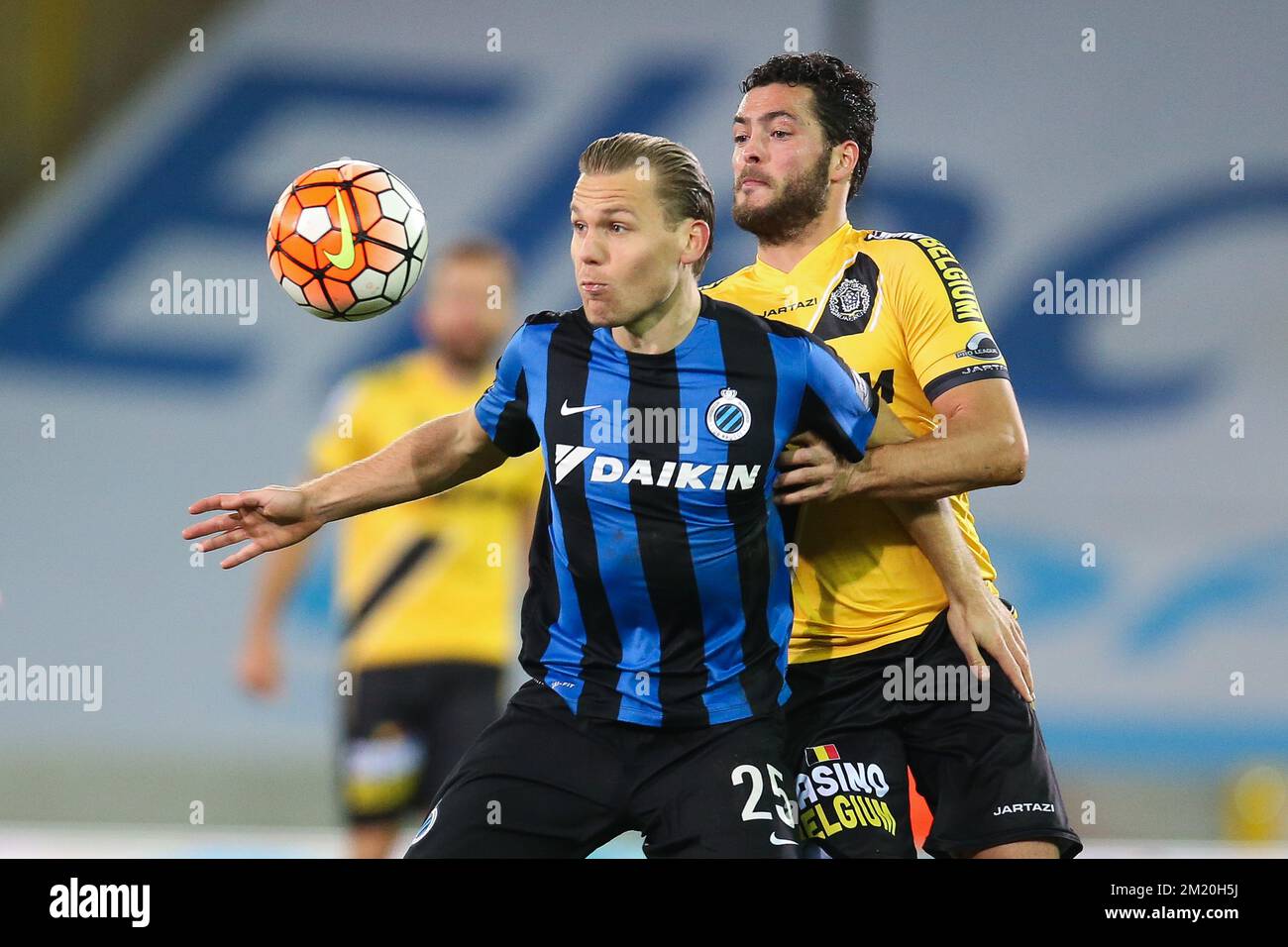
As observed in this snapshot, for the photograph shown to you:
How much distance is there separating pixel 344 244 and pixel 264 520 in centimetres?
71

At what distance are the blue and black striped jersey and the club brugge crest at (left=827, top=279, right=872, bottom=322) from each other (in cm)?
35

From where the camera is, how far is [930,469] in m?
2.80

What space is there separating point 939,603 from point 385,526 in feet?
7.70

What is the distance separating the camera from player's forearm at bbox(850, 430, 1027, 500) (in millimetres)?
2795

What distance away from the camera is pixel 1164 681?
660cm

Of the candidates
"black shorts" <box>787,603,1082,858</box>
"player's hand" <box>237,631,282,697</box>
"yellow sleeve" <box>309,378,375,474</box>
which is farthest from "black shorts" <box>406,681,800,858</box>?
"player's hand" <box>237,631,282,697</box>

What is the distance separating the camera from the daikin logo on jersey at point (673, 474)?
105 inches

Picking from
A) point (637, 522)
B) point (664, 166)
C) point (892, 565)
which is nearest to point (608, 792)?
point (637, 522)

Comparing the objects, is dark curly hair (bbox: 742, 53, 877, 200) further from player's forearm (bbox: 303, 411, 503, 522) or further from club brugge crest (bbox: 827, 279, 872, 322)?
player's forearm (bbox: 303, 411, 503, 522)

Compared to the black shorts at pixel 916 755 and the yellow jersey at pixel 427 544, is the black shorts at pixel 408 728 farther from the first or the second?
the black shorts at pixel 916 755

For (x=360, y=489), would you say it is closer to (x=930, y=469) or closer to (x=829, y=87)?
(x=930, y=469)

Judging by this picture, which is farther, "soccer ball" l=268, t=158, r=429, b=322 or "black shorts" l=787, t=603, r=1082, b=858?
"soccer ball" l=268, t=158, r=429, b=322
